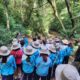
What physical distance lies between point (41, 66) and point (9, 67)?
3.57ft

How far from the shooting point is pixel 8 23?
72.8 feet

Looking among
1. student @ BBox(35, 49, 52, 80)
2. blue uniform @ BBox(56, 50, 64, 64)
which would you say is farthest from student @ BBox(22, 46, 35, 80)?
blue uniform @ BBox(56, 50, 64, 64)

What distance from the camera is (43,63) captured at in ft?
29.5

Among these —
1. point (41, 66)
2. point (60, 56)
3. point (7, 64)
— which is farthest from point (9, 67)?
point (60, 56)

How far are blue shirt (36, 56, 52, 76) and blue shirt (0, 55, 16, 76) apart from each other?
83 centimetres

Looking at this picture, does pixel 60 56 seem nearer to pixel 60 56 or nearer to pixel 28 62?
pixel 60 56

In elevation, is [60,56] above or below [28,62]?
below

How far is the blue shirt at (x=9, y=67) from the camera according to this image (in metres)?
8.58

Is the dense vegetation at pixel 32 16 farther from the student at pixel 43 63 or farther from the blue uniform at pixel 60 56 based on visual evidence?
the student at pixel 43 63

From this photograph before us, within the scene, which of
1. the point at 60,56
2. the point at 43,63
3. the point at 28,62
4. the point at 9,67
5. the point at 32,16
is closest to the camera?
the point at 9,67

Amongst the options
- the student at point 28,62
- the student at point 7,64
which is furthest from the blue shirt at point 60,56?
the student at point 7,64

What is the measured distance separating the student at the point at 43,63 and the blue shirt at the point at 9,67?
0.85 m

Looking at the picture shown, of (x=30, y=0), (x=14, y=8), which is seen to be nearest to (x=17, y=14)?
(x=14, y=8)

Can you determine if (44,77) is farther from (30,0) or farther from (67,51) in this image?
(30,0)
